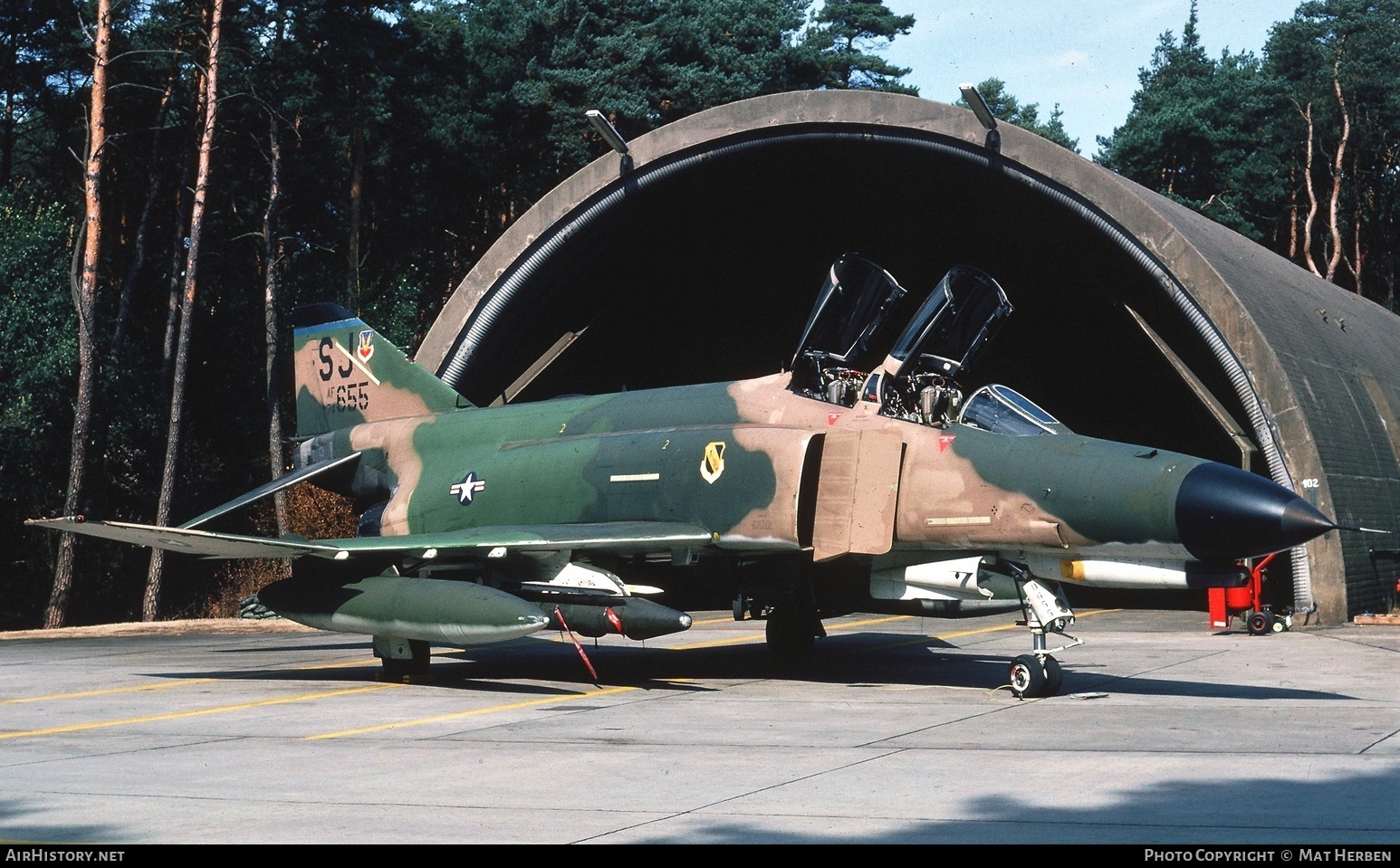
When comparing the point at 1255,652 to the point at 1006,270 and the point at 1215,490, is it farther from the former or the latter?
the point at 1006,270

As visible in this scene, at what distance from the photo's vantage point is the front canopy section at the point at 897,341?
1208cm

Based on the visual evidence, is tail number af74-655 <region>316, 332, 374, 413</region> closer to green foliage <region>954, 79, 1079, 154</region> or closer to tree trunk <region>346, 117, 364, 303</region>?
tree trunk <region>346, 117, 364, 303</region>

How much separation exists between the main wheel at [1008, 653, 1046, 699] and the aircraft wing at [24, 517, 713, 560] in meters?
2.93

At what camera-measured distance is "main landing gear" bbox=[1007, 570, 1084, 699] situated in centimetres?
1079

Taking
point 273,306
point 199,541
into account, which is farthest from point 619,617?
point 273,306

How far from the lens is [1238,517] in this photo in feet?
31.6

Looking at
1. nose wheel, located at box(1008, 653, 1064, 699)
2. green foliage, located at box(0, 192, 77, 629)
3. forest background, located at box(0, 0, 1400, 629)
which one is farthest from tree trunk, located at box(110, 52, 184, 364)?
nose wheel, located at box(1008, 653, 1064, 699)

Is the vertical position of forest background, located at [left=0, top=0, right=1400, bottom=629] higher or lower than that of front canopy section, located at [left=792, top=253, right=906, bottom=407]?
higher

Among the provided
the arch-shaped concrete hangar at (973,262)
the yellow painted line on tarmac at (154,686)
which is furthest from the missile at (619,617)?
the arch-shaped concrete hangar at (973,262)

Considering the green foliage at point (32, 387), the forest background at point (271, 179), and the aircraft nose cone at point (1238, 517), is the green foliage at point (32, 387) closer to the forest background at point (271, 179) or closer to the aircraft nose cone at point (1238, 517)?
the forest background at point (271, 179)

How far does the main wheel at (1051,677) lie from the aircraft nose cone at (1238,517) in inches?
61.7

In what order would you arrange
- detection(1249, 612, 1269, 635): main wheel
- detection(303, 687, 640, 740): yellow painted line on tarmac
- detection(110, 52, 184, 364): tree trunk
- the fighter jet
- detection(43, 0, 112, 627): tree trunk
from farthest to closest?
detection(110, 52, 184, 364): tree trunk
detection(43, 0, 112, 627): tree trunk
detection(1249, 612, 1269, 635): main wheel
the fighter jet
detection(303, 687, 640, 740): yellow painted line on tarmac

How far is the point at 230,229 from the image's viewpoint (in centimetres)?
4047
